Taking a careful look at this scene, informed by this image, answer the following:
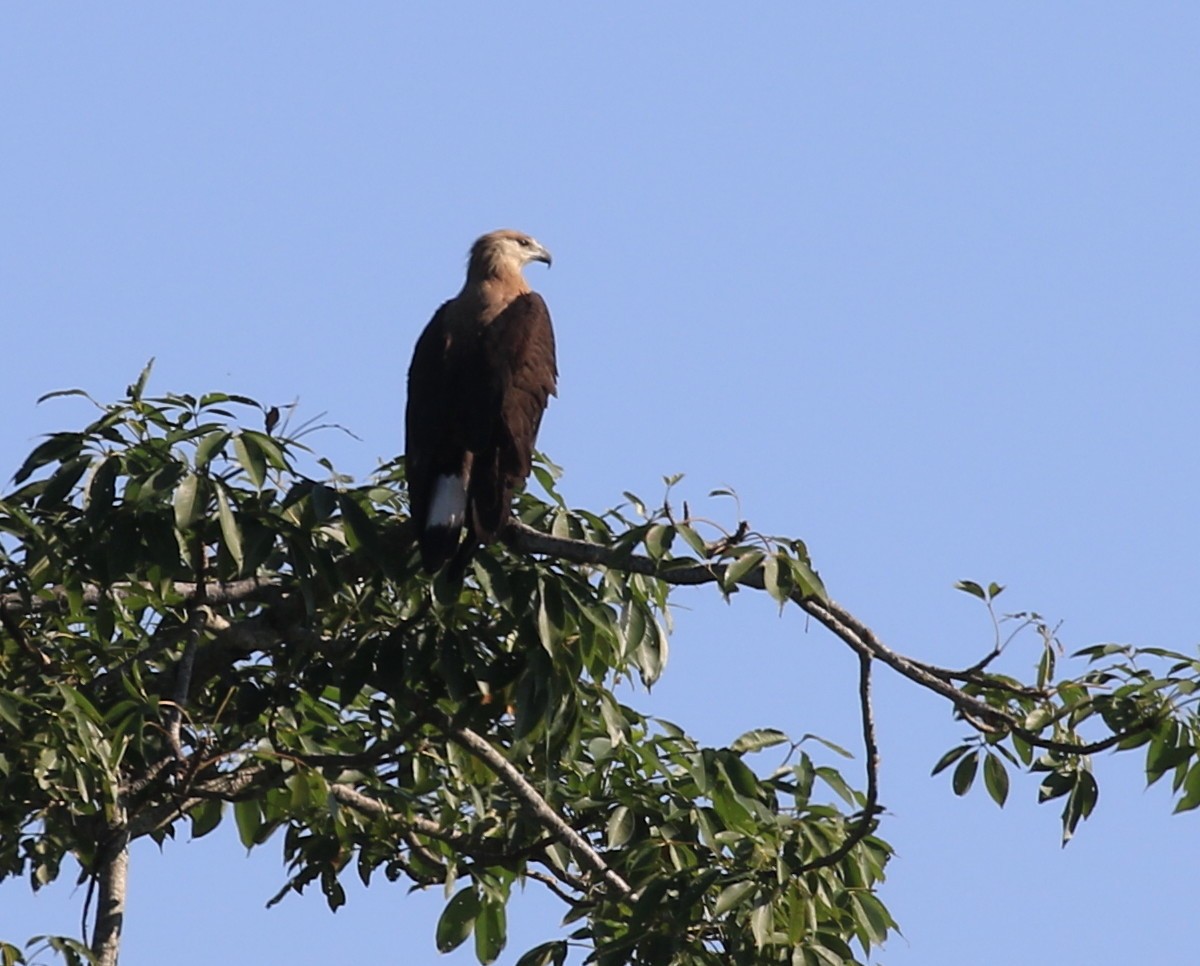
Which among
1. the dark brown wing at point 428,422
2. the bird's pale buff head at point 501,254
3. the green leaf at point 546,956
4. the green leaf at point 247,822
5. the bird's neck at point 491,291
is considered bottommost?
the green leaf at point 546,956

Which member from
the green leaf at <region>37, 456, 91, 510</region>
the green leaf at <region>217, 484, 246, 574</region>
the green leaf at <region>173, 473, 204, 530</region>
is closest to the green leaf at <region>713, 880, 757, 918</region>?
the green leaf at <region>217, 484, 246, 574</region>

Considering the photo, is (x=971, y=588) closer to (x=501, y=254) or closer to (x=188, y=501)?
(x=188, y=501)

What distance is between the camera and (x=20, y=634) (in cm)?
440

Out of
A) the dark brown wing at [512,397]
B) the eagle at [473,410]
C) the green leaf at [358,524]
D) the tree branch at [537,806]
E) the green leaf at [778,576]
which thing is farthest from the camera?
the dark brown wing at [512,397]

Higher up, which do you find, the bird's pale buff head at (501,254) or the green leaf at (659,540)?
the bird's pale buff head at (501,254)

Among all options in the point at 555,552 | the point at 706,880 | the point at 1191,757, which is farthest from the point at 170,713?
the point at 1191,757

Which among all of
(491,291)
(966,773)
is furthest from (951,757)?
(491,291)

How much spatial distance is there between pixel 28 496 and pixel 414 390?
5.31 feet

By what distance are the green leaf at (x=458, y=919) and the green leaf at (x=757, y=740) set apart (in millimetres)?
786

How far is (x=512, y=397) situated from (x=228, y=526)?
1580 mm

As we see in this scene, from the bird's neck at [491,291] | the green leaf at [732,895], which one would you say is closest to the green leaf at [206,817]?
the green leaf at [732,895]

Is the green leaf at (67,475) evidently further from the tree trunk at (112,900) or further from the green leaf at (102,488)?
the tree trunk at (112,900)

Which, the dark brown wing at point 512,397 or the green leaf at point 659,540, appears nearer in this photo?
the green leaf at point 659,540

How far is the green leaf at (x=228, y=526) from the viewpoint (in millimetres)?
3973
